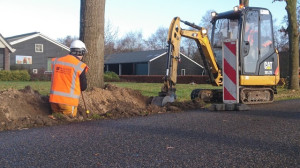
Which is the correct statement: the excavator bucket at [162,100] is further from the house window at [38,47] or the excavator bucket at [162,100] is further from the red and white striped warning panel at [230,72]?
the house window at [38,47]

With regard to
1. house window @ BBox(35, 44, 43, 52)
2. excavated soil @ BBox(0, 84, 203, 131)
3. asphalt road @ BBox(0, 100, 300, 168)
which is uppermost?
house window @ BBox(35, 44, 43, 52)

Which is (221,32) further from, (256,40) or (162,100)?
(162,100)

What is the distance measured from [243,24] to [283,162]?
8.35 m

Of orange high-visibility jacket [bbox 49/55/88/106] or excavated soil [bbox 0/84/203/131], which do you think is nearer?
excavated soil [bbox 0/84/203/131]

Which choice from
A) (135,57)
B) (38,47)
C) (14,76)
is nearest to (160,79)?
(14,76)

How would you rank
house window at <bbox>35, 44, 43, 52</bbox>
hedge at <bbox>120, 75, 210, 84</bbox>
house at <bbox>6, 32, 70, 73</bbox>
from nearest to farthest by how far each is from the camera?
hedge at <bbox>120, 75, 210, 84</bbox> → house at <bbox>6, 32, 70, 73</bbox> → house window at <bbox>35, 44, 43, 52</bbox>

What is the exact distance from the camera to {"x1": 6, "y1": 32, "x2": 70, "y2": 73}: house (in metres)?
52.3

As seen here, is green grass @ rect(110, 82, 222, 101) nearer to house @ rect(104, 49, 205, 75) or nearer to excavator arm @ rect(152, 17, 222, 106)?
excavator arm @ rect(152, 17, 222, 106)

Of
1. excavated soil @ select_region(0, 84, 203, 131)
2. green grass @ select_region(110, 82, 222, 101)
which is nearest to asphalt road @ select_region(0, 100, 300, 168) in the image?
excavated soil @ select_region(0, 84, 203, 131)

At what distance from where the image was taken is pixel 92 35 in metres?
9.55

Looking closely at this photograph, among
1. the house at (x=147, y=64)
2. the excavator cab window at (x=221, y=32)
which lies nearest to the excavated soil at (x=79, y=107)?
the excavator cab window at (x=221, y=32)

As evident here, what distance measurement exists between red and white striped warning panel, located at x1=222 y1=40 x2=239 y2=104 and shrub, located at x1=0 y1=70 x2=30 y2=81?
3373cm

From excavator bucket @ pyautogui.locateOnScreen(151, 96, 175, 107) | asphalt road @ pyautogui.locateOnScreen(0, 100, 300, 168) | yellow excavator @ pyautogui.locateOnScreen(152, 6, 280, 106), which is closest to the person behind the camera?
asphalt road @ pyautogui.locateOnScreen(0, 100, 300, 168)

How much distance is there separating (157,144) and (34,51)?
52001mm
